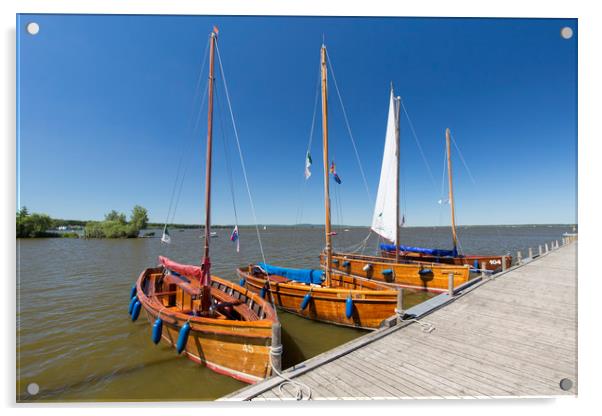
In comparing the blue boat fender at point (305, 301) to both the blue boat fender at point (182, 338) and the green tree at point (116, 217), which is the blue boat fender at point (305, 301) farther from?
the green tree at point (116, 217)

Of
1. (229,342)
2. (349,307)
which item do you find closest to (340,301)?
(349,307)

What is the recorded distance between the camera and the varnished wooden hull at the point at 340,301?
21.5ft

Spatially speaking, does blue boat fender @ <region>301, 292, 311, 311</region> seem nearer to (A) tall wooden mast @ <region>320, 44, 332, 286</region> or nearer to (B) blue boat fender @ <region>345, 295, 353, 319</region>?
(A) tall wooden mast @ <region>320, 44, 332, 286</region>

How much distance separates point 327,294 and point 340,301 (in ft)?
1.49

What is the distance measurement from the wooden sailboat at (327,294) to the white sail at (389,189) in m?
5.51

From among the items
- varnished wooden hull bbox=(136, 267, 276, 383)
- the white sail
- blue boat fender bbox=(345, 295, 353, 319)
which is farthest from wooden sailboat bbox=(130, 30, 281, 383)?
the white sail

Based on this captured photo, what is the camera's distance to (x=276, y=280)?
9211mm

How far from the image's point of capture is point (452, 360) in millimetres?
3953

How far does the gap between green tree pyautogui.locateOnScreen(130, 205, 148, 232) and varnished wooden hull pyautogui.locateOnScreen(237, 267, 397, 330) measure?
52864 mm

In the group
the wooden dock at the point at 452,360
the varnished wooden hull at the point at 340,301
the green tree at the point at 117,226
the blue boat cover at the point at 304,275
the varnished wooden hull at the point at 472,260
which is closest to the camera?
the wooden dock at the point at 452,360

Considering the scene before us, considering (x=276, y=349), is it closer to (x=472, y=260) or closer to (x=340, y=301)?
(x=340, y=301)

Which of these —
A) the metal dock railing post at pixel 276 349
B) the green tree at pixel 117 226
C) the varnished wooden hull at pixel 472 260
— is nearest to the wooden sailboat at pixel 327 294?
the metal dock railing post at pixel 276 349
